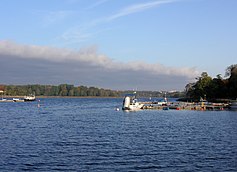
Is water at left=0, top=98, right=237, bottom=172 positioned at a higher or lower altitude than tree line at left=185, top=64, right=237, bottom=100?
lower

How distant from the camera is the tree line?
544ft

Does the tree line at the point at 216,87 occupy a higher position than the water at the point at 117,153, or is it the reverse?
the tree line at the point at 216,87

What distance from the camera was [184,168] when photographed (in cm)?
2925

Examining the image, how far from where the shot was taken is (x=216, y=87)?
17575 centimetres

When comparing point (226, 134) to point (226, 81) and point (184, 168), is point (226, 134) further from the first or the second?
point (226, 81)

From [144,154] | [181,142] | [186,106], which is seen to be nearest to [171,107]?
[186,106]

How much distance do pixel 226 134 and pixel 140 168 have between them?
26995mm

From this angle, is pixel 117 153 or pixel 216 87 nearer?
pixel 117 153

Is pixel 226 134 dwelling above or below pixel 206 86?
below

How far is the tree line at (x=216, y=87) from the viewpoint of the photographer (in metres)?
166

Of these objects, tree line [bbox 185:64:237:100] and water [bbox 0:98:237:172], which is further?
tree line [bbox 185:64:237:100]

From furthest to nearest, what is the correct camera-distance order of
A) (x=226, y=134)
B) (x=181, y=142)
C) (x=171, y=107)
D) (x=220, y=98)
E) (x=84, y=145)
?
(x=220, y=98)
(x=171, y=107)
(x=226, y=134)
(x=181, y=142)
(x=84, y=145)

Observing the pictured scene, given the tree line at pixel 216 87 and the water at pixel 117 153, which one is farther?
the tree line at pixel 216 87

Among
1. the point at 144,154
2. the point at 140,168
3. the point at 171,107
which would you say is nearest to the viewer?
the point at 140,168
